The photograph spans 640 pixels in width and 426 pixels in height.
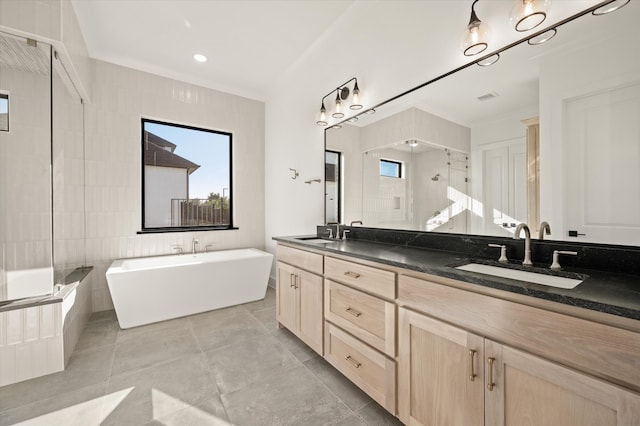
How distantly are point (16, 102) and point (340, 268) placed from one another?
131 inches

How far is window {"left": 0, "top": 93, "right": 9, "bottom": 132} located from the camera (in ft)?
8.15

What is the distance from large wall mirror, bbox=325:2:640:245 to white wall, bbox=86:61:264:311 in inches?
51.9

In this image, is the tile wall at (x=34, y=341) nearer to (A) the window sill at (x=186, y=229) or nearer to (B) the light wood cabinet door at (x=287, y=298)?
(A) the window sill at (x=186, y=229)

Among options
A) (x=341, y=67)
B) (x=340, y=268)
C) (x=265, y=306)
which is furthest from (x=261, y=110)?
(x=340, y=268)

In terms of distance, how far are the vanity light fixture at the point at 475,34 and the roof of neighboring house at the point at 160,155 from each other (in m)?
3.62

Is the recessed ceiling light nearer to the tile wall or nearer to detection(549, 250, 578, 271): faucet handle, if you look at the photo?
the tile wall

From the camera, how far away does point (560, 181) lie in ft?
4.34

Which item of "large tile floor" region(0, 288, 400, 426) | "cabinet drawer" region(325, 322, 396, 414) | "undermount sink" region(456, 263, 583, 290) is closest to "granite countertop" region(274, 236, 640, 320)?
"undermount sink" region(456, 263, 583, 290)

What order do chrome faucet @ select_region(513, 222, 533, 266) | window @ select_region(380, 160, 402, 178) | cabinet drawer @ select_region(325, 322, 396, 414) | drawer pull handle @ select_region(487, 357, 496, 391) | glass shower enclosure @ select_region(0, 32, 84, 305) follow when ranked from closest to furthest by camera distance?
drawer pull handle @ select_region(487, 357, 496, 391)
chrome faucet @ select_region(513, 222, 533, 266)
cabinet drawer @ select_region(325, 322, 396, 414)
window @ select_region(380, 160, 402, 178)
glass shower enclosure @ select_region(0, 32, 84, 305)

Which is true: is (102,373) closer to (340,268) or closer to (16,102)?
(340,268)

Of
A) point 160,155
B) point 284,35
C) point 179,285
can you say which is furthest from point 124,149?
point 284,35

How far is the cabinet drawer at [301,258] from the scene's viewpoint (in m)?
2.06

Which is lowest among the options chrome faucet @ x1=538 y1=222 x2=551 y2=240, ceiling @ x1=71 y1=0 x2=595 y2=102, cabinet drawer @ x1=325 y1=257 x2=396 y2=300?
cabinet drawer @ x1=325 y1=257 x2=396 y2=300

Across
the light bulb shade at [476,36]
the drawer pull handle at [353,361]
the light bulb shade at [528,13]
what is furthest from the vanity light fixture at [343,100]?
the drawer pull handle at [353,361]
